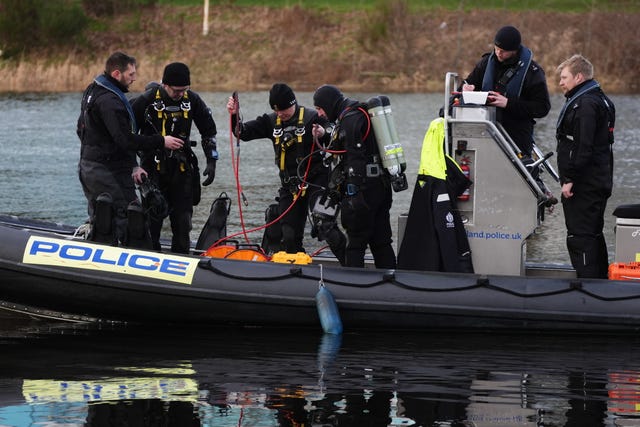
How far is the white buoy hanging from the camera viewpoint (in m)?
7.01

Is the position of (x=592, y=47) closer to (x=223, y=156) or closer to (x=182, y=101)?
(x=223, y=156)

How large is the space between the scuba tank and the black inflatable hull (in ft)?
1.92

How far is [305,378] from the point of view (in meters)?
6.25

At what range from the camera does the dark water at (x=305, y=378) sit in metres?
5.53

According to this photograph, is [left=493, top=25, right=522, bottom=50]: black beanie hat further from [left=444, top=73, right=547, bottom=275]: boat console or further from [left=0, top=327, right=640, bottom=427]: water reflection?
[left=0, top=327, right=640, bottom=427]: water reflection

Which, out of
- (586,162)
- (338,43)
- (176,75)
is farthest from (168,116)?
(338,43)

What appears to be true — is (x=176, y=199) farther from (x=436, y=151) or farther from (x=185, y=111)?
(x=436, y=151)

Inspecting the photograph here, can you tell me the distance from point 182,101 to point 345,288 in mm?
1693

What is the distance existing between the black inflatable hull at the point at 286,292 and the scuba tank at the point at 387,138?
1.92 ft

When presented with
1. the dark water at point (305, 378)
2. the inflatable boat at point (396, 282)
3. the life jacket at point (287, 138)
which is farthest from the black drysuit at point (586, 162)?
the life jacket at point (287, 138)

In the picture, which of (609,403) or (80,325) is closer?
(609,403)

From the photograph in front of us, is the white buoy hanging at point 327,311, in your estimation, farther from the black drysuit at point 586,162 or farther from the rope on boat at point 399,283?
the black drysuit at point 586,162

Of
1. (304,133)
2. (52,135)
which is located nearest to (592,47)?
(52,135)

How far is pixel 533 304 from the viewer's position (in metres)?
7.05
